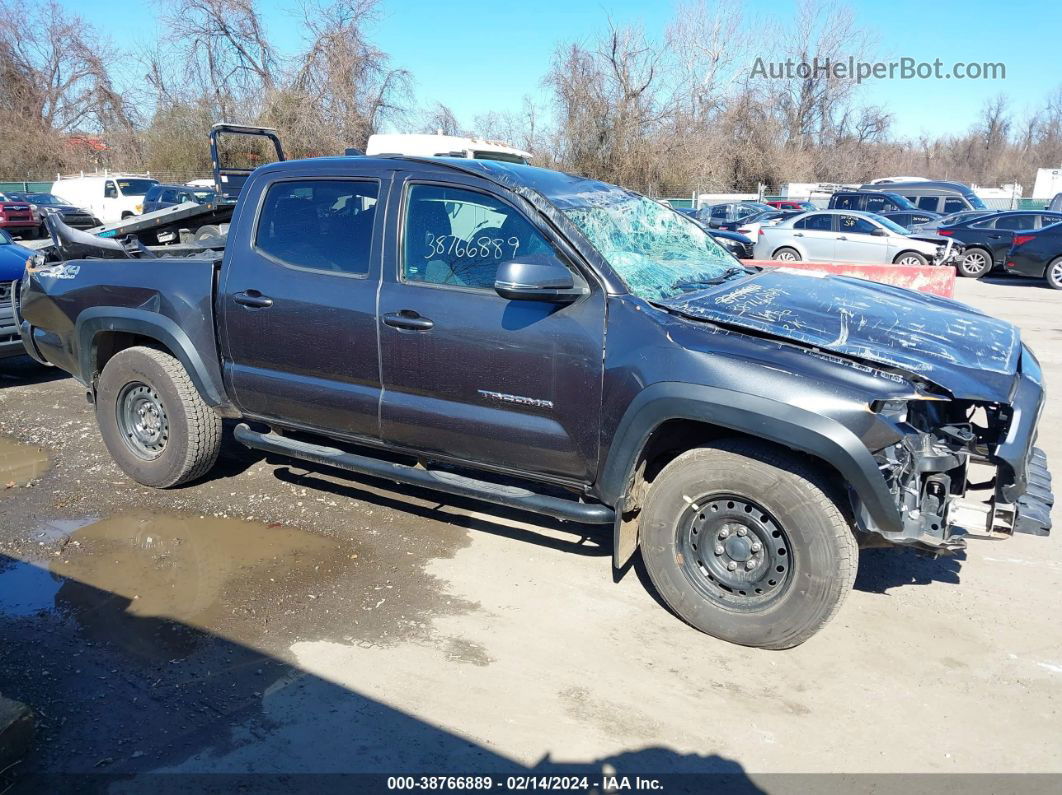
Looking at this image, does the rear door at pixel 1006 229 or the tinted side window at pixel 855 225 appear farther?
the rear door at pixel 1006 229

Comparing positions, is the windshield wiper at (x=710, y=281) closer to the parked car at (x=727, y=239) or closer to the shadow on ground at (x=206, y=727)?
the parked car at (x=727, y=239)

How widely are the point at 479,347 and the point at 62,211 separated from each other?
2513 centimetres

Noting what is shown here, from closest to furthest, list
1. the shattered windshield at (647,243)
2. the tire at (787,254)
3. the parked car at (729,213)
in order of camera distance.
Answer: the shattered windshield at (647,243) < the tire at (787,254) < the parked car at (729,213)

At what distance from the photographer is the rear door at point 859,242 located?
54.8ft

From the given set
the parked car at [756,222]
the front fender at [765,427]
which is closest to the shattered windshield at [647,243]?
the front fender at [765,427]

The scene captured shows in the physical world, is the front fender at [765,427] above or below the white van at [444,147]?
below

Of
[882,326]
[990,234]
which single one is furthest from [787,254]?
[882,326]

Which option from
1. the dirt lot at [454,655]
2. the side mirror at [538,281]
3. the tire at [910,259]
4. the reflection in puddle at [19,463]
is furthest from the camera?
the tire at [910,259]

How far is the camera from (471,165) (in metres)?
4.00

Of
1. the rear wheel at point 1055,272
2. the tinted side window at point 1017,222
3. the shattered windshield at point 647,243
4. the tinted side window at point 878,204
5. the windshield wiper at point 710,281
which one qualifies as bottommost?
the rear wheel at point 1055,272

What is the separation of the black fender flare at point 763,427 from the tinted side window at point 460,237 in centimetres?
90

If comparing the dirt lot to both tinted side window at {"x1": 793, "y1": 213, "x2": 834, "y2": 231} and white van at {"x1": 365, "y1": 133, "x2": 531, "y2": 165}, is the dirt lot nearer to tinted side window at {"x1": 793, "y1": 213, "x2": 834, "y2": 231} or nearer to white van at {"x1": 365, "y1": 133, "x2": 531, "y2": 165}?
→ white van at {"x1": 365, "y1": 133, "x2": 531, "y2": 165}

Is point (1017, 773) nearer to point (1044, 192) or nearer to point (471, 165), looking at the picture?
point (471, 165)

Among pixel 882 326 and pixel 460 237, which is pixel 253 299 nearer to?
pixel 460 237
